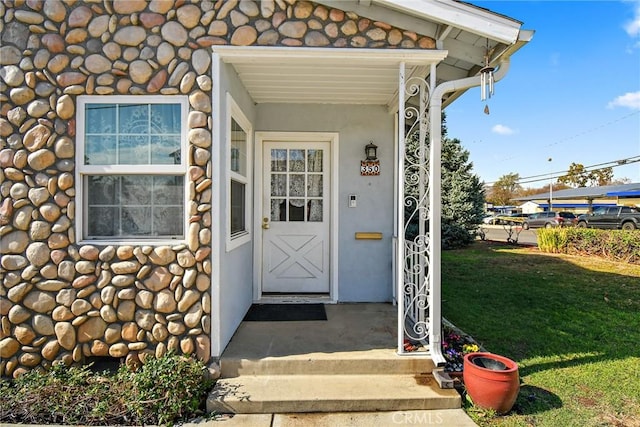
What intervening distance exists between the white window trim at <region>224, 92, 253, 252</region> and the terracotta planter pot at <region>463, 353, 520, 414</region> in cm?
231

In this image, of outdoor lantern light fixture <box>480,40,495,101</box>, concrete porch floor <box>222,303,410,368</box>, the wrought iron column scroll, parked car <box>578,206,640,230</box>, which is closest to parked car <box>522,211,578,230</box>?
parked car <box>578,206,640,230</box>

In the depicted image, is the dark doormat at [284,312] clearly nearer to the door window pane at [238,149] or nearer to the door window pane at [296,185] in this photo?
the door window pane at [296,185]

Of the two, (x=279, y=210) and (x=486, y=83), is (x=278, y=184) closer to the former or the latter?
(x=279, y=210)

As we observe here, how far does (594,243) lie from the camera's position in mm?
10352

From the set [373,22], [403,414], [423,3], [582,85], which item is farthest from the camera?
[582,85]

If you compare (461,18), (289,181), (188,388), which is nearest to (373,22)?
(461,18)

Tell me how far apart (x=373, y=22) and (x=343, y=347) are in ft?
9.50

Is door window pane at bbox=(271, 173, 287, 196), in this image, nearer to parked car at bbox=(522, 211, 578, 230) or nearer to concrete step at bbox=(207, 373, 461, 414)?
concrete step at bbox=(207, 373, 461, 414)

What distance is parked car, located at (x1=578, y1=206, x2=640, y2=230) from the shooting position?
16.4 meters

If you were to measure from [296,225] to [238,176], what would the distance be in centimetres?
125

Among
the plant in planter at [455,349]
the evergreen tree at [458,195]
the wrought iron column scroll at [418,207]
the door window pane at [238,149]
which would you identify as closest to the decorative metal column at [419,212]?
the wrought iron column scroll at [418,207]

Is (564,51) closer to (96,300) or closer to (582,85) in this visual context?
(582,85)

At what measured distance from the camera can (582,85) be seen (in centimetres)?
1340

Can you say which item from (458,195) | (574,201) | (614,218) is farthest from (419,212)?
(574,201)
